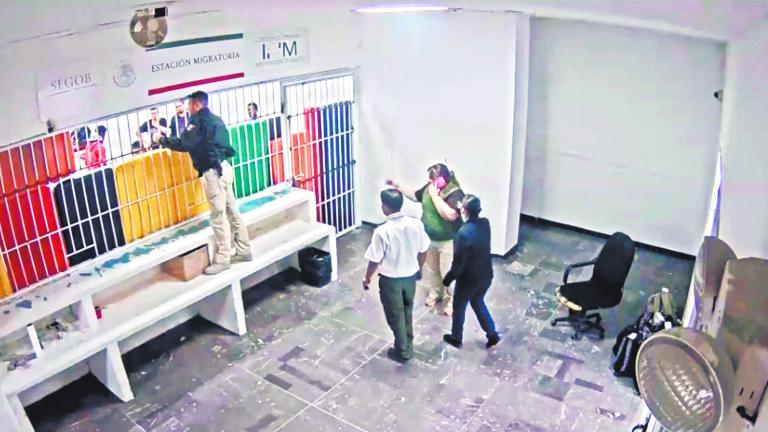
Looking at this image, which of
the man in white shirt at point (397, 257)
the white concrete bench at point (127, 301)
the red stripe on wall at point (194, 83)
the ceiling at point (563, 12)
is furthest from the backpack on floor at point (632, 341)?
the red stripe on wall at point (194, 83)

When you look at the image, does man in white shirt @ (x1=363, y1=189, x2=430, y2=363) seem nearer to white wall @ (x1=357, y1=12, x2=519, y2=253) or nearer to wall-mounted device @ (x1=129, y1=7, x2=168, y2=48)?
white wall @ (x1=357, y1=12, x2=519, y2=253)

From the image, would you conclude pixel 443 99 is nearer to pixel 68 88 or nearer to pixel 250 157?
pixel 250 157

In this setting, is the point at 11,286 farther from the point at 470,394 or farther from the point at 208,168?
the point at 470,394

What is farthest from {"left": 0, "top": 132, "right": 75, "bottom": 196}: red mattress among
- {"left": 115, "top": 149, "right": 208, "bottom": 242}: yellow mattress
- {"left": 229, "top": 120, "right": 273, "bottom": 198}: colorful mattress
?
{"left": 229, "top": 120, "right": 273, "bottom": 198}: colorful mattress

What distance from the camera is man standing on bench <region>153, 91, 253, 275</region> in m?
5.13

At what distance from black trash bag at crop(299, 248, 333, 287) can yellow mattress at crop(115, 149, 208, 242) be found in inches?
48.7

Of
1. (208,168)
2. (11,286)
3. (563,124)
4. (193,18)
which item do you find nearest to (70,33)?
(193,18)

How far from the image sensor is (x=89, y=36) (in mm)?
4387

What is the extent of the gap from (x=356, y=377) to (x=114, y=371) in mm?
1818

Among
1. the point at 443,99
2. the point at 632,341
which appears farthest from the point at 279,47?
the point at 632,341

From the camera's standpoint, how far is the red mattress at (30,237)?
14.5ft

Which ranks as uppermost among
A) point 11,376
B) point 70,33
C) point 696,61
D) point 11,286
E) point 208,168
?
point 70,33

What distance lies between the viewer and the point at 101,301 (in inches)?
202

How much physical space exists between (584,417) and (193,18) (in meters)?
4.20
